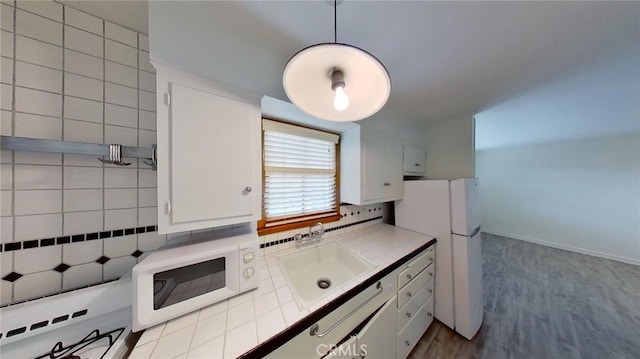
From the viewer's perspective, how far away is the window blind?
141 centimetres

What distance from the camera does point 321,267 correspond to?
58.0 inches

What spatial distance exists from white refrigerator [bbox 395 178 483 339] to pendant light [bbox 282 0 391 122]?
1.40 metres

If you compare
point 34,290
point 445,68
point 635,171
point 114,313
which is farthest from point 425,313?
point 635,171

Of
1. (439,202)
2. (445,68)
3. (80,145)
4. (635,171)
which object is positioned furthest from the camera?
(635,171)

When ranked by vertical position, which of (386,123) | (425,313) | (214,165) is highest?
(386,123)

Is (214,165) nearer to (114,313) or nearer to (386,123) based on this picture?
(114,313)

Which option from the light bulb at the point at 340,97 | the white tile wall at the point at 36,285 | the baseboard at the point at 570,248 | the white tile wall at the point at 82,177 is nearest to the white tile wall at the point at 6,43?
the white tile wall at the point at 82,177

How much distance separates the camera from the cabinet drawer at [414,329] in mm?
1326

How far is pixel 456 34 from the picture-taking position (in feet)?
3.15

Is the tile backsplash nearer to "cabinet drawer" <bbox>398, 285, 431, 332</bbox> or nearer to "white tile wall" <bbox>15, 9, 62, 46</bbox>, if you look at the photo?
"white tile wall" <bbox>15, 9, 62, 46</bbox>

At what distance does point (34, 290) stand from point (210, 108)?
1.09m

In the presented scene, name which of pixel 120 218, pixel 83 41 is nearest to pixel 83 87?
pixel 83 41

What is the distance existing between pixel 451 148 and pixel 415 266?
1.48 metres

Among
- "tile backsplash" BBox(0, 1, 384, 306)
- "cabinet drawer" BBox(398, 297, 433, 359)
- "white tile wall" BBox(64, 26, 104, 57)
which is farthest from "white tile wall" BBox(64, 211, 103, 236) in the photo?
"cabinet drawer" BBox(398, 297, 433, 359)
